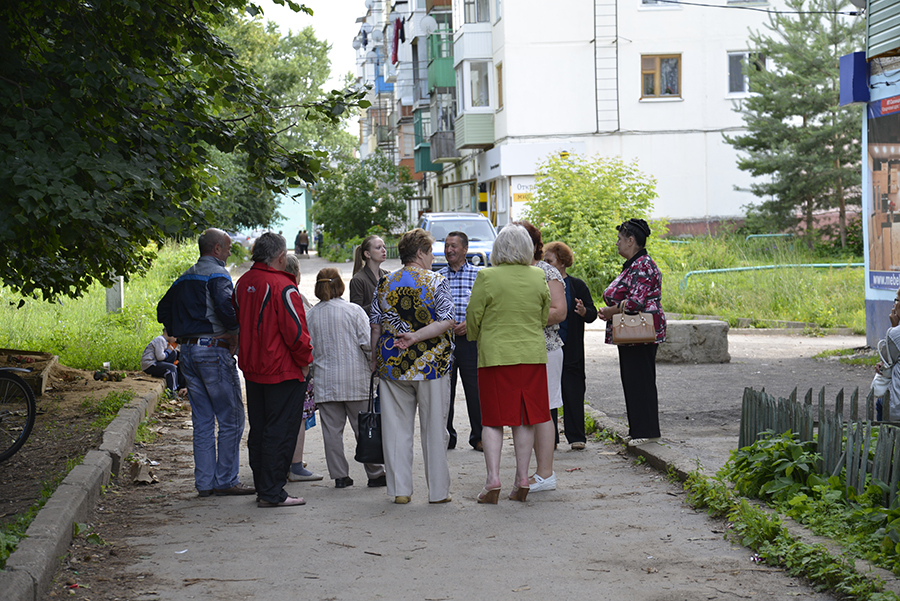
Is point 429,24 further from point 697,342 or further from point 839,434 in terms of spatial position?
point 839,434

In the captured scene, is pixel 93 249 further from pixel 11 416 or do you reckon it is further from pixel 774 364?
pixel 774 364


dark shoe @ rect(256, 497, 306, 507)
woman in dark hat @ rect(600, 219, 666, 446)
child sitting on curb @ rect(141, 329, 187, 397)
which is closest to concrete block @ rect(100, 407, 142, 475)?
dark shoe @ rect(256, 497, 306, 507)

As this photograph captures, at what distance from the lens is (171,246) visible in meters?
32.0

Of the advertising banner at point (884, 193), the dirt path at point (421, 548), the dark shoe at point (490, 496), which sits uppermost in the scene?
the advertising banner at point (884, 193)

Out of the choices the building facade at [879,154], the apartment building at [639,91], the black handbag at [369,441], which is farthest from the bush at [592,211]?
the black handbag at [369,441]

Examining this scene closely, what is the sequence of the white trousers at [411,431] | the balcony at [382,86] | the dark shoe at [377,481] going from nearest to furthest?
the white trousers at [411,431] < the dark shoe at [377,481] < the balcony at [382,86]

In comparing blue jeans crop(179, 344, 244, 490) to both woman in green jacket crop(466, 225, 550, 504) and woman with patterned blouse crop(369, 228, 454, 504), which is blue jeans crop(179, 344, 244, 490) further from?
woman in green jacket crop(466, 225, 550, 504)

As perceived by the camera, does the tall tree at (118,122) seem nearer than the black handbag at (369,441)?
Yes

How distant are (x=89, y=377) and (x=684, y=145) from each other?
1062 inches

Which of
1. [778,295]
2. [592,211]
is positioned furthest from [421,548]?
[592,211]

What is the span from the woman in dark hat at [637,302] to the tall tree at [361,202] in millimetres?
41218

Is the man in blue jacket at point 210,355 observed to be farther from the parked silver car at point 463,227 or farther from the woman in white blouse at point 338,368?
the parked silver car at point 463,227

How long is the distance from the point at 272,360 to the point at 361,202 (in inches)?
1696

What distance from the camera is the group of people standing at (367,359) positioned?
22.3 ft
